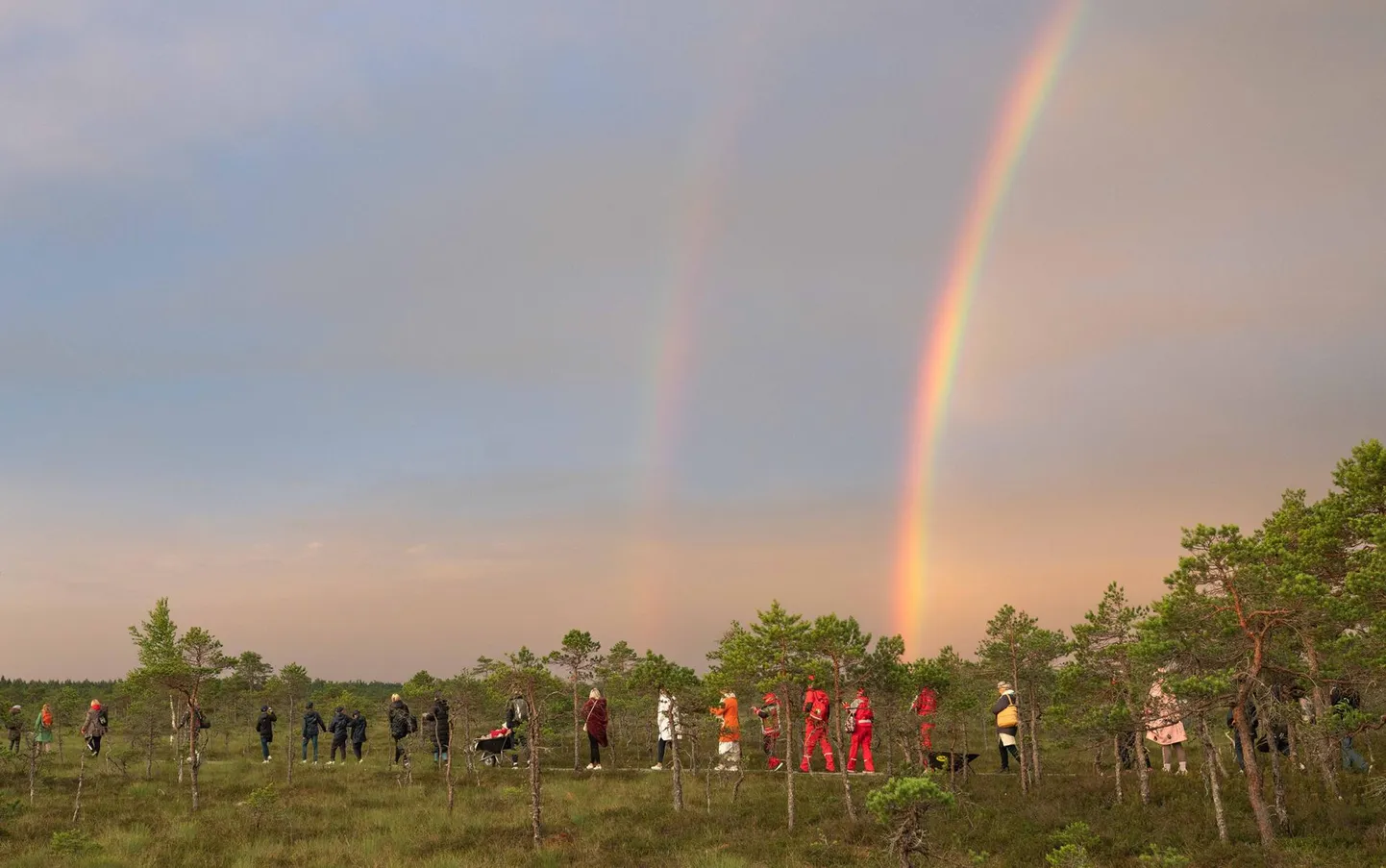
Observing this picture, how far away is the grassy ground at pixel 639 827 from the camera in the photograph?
675 inches

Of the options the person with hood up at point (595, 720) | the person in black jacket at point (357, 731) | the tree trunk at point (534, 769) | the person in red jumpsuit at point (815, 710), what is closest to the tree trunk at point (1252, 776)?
the person in red jumpsuit at point (815, 710)

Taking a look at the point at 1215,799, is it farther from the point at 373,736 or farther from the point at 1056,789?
the point at 373,736

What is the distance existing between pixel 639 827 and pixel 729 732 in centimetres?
377

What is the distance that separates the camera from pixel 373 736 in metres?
52.4

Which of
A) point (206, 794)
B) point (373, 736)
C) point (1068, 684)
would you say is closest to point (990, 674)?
point (1068, 684)

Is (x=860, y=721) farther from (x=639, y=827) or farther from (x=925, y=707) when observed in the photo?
(x=639, y=827)

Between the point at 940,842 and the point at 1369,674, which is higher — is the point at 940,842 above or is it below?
below

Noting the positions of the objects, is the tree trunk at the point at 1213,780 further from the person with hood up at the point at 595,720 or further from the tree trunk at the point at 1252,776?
the person with hood up at the point at 595,720

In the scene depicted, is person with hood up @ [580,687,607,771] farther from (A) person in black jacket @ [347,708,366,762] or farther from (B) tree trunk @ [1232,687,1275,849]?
(B) tree trunk @ [1232,687,1275,849]

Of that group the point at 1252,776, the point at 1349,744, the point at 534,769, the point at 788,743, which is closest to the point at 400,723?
the point at 534,769

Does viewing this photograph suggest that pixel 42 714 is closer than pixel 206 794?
No

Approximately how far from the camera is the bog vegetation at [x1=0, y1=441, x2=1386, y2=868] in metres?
15.6

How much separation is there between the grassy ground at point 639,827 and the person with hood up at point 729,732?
3.70 feet

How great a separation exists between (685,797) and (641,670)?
4318 millimetres
